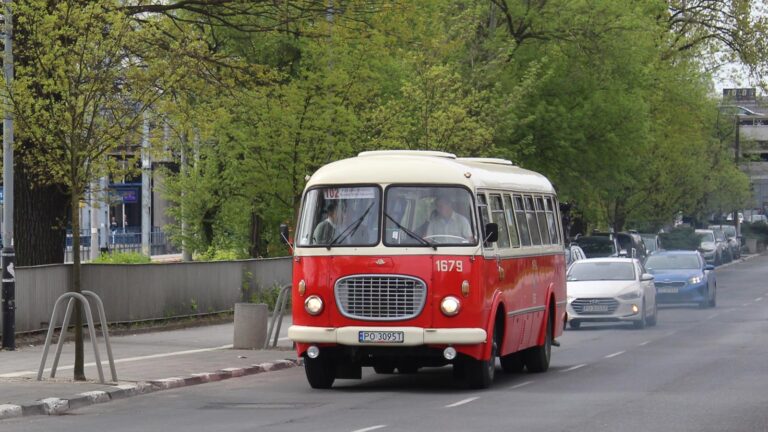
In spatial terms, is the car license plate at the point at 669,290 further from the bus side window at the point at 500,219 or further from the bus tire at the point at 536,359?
the bus side window at the point at 500,219

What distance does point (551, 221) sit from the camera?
75.3ft

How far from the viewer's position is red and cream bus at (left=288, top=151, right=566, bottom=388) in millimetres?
17531

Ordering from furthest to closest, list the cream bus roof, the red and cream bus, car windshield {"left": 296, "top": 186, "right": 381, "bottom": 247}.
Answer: the cream bus roof < car windshield {"left": 296, "top": 186, "right": 381, "bottom": 247} < the red and cream bus

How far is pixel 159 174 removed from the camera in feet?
156

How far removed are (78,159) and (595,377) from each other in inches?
280

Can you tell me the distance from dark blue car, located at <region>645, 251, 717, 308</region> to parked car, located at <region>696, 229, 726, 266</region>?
95.2 ft

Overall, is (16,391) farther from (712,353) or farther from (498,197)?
(712,353)

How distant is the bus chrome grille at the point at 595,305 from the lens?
107 ft

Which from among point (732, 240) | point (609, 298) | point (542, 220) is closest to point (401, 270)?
point (542, 220)

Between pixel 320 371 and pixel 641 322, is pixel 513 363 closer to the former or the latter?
pixel 320 371

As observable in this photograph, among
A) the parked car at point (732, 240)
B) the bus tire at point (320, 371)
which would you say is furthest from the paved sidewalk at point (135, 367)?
the parked car at point (732, 240)

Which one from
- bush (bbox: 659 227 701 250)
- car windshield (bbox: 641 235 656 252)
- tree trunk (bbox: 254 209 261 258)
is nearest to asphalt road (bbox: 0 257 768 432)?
tree trunk (bbox: 254 209 261 258)

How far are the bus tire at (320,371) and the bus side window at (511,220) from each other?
3010 millimetres

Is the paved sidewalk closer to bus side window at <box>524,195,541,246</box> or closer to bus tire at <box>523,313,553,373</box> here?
bus tire at <box>523,313,553,373</box>
